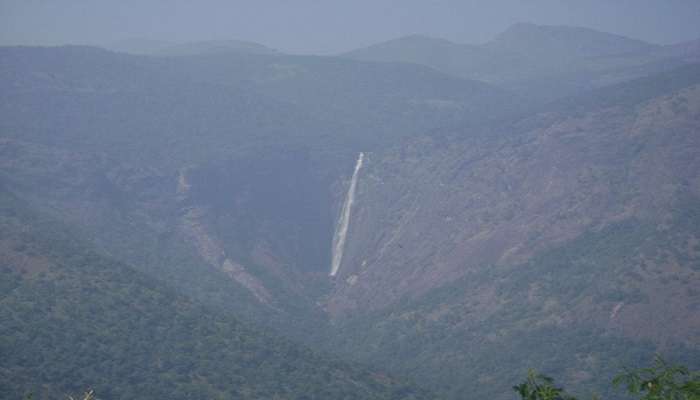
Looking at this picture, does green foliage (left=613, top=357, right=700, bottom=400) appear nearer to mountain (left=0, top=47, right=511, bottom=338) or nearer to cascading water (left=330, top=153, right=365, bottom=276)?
mountain (left=0, top=47, right=511, bottom=338)

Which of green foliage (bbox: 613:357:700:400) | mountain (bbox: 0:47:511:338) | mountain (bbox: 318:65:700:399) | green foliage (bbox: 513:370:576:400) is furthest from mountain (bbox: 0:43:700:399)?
green foliage (bbox: 613:357:700:400)

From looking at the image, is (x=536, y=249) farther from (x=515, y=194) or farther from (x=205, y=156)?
(x=205, y=156)

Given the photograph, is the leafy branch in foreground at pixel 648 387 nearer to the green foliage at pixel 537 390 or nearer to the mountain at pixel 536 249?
the green foliage at pixel 537 390

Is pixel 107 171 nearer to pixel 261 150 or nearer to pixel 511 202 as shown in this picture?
pixel 261 150

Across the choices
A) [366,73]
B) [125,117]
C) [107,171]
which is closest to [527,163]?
[107,171]

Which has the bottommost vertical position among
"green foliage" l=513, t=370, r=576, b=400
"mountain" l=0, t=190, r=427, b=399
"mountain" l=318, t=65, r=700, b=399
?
"green foliage" l=513, t=370, r=576, b=400

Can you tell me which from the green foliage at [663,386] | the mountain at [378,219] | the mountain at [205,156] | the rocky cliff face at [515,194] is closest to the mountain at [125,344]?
the mountain at [378,219]
